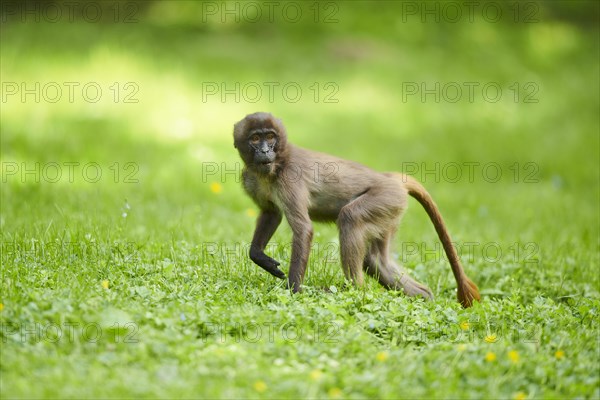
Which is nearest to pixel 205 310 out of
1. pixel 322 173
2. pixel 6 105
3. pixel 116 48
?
pixel 322 173

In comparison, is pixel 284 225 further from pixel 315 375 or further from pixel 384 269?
pixel 315 375

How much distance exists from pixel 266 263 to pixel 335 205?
0.88 metres

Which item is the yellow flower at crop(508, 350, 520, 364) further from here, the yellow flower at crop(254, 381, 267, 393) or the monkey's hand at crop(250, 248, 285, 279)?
the monkey's hand at crop(250, 248, 285, 279)

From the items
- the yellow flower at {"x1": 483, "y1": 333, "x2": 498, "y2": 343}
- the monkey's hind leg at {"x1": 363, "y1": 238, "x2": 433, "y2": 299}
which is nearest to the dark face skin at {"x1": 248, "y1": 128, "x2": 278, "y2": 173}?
the monkey's hind leg at {"x1": 363, "y1": 238, "x2": 433, "y2": 299}

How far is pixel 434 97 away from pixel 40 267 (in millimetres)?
12582

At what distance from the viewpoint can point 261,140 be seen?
6684 millimetres

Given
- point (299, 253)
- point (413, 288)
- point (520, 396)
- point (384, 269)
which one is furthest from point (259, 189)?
point (520, 396)

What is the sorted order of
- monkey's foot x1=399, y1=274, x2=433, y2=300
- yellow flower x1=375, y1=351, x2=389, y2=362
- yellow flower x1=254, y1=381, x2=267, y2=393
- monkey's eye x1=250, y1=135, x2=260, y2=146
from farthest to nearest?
monkey's foot x1=399, y1=274, x2=433, y2=300
monkey's eye x1=250, y1=135, x2=260, y2=146
yellow flower x1=375, y1=351, x2=389, y2=362
yellow flower x1=254, y1=381, x2=267, y2=393

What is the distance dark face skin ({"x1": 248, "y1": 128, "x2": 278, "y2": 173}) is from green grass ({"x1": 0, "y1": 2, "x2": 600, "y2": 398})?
918 millimetres

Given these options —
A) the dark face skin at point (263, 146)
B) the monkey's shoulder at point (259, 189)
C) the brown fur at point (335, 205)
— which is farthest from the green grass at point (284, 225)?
the dark face skin at point (263, 146)

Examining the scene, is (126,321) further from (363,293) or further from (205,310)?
(363,293)

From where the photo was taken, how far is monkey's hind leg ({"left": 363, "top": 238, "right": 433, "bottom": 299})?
23.2 feet

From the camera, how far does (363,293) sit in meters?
6.06

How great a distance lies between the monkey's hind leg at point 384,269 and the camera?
7.06 metres
